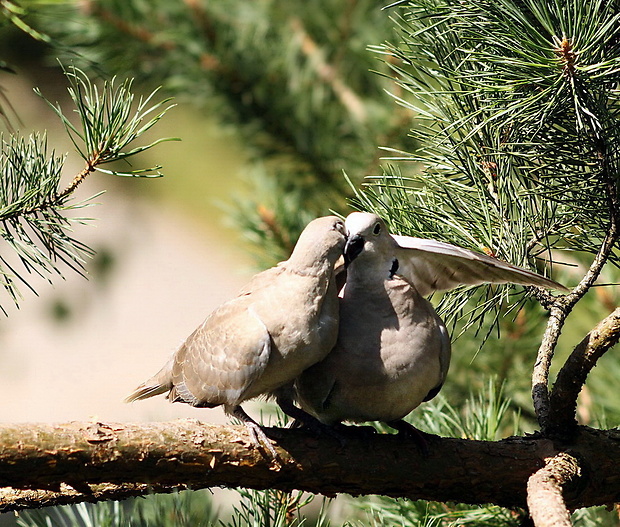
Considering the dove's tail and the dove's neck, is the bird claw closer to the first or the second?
the dove's neck

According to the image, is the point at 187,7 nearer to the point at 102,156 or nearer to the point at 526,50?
the point at 102,156

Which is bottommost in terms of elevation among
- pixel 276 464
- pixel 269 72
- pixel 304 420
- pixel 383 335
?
pixel 276 464

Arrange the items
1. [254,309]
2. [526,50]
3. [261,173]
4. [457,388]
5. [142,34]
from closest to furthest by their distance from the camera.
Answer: [526,50] → [254,309] → [457,388] → [261,173] → [142,34]

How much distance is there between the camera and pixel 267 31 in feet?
7.36

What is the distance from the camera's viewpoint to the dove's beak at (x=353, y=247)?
1.15 metres

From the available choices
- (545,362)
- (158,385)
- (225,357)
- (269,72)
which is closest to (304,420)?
(225,357)

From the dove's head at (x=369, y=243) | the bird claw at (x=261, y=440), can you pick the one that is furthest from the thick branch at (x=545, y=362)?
the bird claw at (x=261, y=440)

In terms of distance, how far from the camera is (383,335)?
1.19 meters

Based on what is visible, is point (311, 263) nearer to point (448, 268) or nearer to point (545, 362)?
point (448, 268)

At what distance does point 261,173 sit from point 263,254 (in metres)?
0.22

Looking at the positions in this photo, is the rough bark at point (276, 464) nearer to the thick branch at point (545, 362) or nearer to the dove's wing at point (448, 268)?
the thick branch at point (545, 362)

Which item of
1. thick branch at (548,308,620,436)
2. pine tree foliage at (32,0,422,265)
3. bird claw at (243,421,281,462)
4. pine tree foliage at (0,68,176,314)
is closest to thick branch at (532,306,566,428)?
thick branch at (548,308,620,436)

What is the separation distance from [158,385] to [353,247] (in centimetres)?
50

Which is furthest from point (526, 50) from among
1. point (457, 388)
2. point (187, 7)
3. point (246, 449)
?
point (187, 7)
